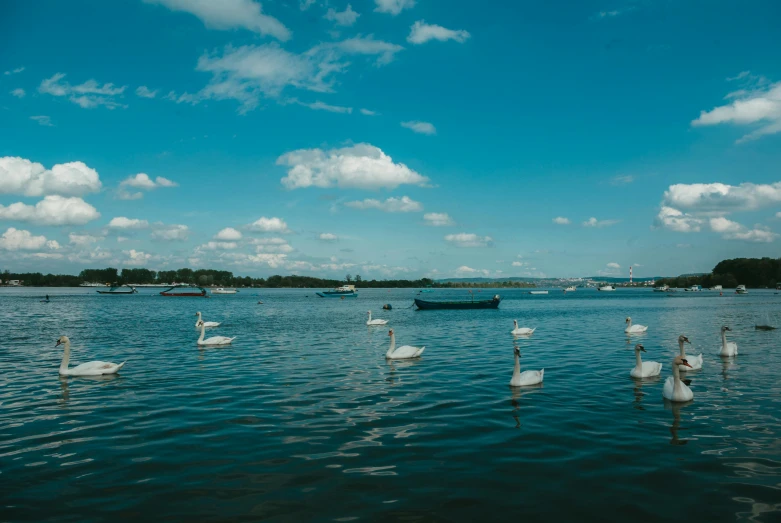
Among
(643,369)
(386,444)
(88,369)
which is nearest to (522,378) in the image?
(643,369)

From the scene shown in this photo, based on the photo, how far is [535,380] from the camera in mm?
17734

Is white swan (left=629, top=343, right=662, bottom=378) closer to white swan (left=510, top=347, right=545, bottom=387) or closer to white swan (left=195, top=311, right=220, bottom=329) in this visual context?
white swan (left=510, top=347, right=545, bottom=387)

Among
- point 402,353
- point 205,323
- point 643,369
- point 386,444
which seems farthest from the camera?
point 205,323

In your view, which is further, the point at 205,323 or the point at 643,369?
the point at 205,323

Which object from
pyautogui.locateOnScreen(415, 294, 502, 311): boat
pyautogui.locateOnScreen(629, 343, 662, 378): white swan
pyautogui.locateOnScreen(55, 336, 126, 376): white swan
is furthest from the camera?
pyautogui.locateOnScreen(415, 294, 502, 311): boat

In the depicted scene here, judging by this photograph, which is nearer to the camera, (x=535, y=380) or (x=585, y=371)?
(x=535, y=380)

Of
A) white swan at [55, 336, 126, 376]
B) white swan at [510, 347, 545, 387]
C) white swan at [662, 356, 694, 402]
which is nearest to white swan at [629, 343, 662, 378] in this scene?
white swan at [662, 356, 694, 402]

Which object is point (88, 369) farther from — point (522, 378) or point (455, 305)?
point (455, 305)

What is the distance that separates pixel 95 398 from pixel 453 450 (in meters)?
12.5

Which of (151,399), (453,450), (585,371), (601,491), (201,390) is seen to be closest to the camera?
(601,491)

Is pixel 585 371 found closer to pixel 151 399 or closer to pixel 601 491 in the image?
pixel 601 491

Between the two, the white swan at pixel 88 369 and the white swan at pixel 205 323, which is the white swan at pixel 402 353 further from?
the white swan at pixel 205 323

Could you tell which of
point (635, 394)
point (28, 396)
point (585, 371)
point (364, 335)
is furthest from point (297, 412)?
point (364, 335)

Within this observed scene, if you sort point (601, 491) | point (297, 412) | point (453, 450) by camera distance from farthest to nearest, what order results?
point (297, 412) < point (453, 450) < point (601, 491)
